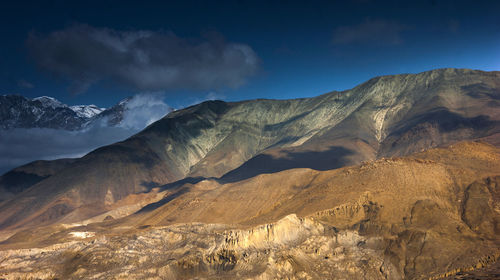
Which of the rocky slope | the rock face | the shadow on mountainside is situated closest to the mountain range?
the rocky slope

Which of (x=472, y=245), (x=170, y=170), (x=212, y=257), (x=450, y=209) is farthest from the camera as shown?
(x=170, y=170)

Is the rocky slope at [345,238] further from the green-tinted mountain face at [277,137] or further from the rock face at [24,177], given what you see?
the rock face at [24,177]

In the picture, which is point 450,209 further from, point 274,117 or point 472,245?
point 274,117

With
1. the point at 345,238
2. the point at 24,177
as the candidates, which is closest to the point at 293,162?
the point at 345,238

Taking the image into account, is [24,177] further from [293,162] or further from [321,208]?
[321,208]

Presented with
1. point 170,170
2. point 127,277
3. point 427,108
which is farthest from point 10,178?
point 427,108

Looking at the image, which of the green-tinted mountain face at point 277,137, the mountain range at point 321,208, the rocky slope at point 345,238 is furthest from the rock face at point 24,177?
the rocky slope at point 345,238
